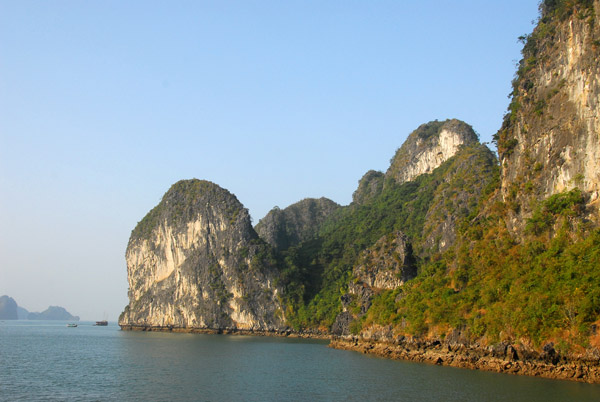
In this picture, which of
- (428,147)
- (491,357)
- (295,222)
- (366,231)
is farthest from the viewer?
(295,222)

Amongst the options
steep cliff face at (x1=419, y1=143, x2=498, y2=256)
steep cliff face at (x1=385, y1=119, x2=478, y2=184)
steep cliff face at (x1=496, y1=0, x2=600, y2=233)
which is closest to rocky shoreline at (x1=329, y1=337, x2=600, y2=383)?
steep cliff face at (x1=496, y1=0, x2=600, y2=233)

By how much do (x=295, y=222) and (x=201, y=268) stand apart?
40402 mm

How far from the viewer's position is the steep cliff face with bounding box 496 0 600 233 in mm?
37594

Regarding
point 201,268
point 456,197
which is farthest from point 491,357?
point 201,268

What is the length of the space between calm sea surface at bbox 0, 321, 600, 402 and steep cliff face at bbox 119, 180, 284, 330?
44265mm

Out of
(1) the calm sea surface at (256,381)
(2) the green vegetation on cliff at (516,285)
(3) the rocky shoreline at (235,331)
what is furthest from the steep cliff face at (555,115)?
(3) the rocky shoreline at (235,331)

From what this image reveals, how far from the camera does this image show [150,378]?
34219 mm

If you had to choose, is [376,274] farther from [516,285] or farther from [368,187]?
[368,187]

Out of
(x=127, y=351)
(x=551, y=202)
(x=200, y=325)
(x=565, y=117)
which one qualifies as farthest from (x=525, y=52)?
(x=200, y=325)

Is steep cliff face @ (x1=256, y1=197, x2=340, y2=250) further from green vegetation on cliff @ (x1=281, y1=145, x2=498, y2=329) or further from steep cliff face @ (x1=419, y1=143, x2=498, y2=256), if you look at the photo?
steep cliff face @ (x1=419, y1=143, x2=498, y2=256)

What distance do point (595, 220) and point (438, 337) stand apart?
48.4 ft

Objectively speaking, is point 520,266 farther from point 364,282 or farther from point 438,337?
point 364,282

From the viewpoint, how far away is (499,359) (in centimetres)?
3416

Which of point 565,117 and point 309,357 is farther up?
point 565,117
